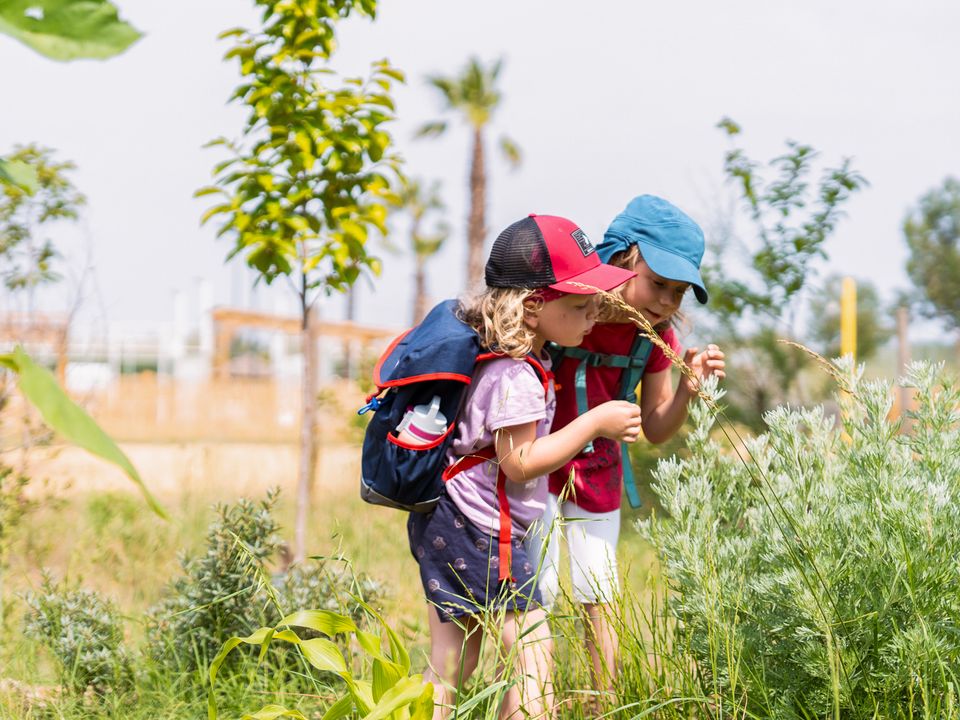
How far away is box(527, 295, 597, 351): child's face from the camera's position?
247 centimetres

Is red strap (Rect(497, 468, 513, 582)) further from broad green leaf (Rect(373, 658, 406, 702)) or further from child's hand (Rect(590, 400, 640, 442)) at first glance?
broad green leaf (Rect(373, 658, 406, 702))

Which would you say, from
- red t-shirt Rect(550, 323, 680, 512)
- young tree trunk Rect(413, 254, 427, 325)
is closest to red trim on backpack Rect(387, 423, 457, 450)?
red t-shirt Rect(550, 323, 680, 512)

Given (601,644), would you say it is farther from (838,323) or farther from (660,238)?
(838,323)

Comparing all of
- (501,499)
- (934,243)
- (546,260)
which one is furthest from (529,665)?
(934,243)

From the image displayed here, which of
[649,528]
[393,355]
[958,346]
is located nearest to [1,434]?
[393,355]

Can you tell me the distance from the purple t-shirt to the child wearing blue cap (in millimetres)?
281

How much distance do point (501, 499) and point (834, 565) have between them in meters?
0.83

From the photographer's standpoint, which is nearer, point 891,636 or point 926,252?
point 891,636

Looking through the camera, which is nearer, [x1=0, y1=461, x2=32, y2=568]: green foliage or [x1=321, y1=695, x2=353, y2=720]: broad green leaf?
[x1=321, y1=695, x2=353, y2=720]: broad green leaf

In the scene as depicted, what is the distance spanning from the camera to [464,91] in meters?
20.2

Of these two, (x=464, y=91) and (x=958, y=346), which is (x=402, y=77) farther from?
(x=464, y=91)

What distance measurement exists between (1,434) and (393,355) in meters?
3.60

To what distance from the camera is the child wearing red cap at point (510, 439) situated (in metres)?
2.33

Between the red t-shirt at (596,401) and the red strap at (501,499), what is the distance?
0.42m
